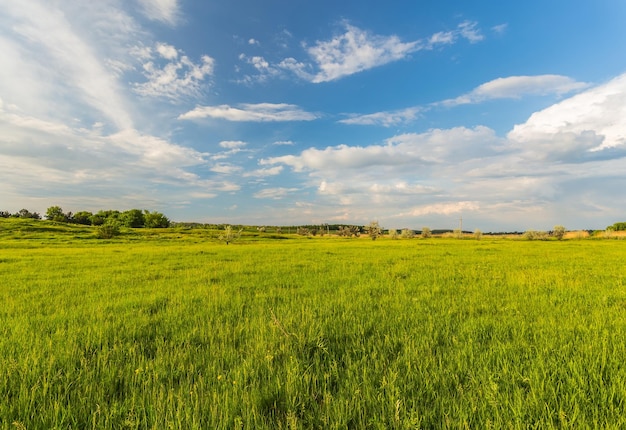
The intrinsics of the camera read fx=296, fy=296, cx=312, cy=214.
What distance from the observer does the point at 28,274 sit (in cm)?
1476

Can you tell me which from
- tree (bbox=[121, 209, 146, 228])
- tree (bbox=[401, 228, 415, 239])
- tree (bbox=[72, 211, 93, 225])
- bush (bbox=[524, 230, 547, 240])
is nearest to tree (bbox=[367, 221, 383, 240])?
tree (bbox=[401, 228, 415, 239])

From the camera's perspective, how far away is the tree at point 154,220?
142000 mm

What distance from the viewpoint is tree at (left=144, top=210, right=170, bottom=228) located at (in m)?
142

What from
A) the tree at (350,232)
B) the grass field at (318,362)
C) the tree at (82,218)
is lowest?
the grass field at (318,362)

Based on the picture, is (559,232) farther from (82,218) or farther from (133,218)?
(82,218)

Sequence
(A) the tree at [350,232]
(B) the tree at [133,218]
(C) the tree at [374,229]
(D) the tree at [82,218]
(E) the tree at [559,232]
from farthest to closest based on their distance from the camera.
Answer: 1. (D) the tree at [82,218]
2. (B) the tree at [133,218]
3. (A) the tree at [350,232]
4. (C) the tree at [374,229]
5. (E) the tree at [559,232]

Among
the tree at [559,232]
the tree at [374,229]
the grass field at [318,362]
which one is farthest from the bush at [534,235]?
the grass field at [318,362]

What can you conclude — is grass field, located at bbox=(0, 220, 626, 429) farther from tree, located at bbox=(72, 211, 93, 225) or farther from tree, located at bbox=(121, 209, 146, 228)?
tree, located at bbox=(72, 211, 93, 225)

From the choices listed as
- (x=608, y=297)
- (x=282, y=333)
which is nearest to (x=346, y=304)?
(x=282, y=333)

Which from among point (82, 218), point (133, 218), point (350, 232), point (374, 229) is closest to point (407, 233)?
point (374, 229)

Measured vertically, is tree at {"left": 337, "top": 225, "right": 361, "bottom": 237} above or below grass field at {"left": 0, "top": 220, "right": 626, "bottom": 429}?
above

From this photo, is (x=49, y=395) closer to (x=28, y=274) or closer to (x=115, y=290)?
(x=115, y=290)

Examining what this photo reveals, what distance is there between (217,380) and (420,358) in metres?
2.72

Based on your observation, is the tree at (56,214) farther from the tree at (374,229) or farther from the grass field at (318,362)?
the grass field at (318,362)
